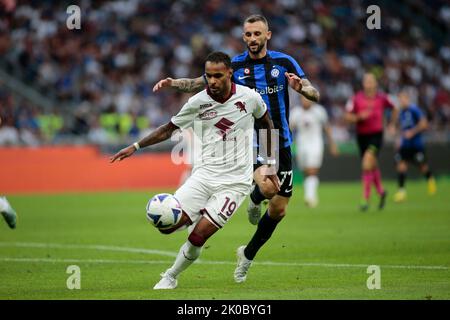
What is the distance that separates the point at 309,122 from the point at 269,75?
11.4 meters

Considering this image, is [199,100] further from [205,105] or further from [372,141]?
[372,141]

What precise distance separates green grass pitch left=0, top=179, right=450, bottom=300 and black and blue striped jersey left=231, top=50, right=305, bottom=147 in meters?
1.93

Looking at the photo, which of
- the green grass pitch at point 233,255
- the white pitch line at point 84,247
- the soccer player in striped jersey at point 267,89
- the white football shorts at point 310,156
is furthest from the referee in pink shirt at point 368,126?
the soccer player in striped jersey at point 267,89

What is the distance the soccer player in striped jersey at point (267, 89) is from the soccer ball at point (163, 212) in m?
1.43

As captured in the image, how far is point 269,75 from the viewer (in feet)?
32.8

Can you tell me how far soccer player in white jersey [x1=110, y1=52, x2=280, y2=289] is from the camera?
8.63 metres

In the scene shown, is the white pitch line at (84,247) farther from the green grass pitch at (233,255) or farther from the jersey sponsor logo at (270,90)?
the jersey sponsor logo at (270,90)

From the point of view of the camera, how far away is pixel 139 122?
92.3 feet

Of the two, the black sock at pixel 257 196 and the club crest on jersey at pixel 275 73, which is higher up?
the club crest on jersey at pixel 275 73

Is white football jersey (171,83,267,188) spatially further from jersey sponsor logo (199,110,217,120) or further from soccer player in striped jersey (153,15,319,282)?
soccer player in striped jersey (153,15,319,282)

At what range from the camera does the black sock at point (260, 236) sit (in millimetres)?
9758

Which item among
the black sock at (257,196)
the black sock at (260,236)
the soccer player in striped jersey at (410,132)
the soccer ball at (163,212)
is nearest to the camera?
the soccer ball at (163,212)
